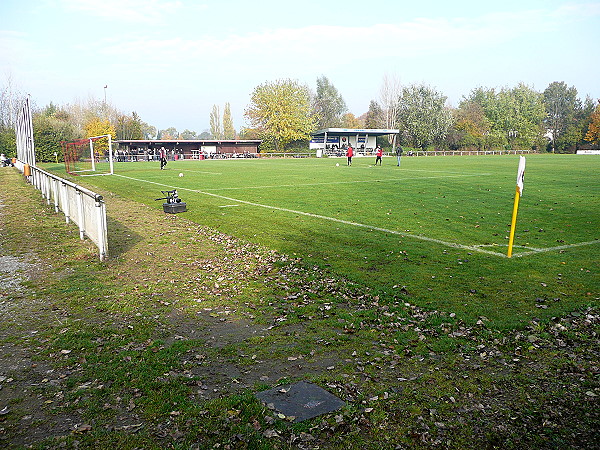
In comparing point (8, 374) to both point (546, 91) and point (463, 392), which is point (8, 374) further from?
point (546, 91)

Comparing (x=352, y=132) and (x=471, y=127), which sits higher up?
(x=471, y=127)

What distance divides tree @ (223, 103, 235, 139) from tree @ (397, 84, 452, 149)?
64.8 meters

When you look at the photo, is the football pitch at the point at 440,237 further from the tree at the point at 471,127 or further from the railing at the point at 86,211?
the tree at the point at 471,127

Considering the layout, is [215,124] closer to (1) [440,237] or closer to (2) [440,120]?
(2) [440,120]

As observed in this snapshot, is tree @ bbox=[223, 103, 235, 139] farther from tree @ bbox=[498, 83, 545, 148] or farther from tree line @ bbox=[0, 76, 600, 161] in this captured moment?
tree @ bbox=[498, 83, 545, 148]

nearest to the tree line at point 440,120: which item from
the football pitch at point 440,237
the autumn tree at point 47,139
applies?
A: the autumn tree at point 47,139

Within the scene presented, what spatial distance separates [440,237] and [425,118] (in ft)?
283

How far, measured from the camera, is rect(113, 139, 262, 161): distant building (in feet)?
239

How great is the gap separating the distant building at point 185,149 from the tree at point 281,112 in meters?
4.57

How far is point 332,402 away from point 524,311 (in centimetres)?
347

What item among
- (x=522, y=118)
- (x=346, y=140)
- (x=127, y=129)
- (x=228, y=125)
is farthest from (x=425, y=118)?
(x=228, y=125)

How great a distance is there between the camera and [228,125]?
144750 millimetres

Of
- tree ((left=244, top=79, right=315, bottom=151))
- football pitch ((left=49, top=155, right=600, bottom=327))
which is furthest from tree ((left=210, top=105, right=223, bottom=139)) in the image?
football pitch ((left=49, top=155, right=600, bottom=327))

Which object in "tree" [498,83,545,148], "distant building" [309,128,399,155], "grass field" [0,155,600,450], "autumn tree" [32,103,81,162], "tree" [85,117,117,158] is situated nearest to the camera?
"grass field" [0,155,600,450]
